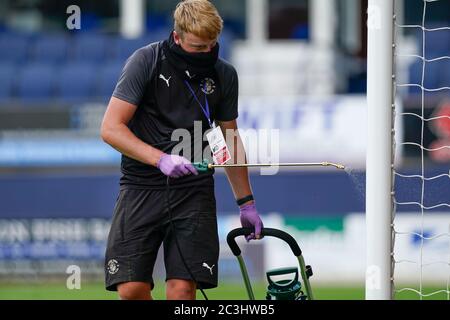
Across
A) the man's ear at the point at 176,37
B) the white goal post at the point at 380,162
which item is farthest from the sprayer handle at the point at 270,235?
the man's ear at the point at 176,37

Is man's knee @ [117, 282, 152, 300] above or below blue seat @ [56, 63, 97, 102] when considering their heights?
below

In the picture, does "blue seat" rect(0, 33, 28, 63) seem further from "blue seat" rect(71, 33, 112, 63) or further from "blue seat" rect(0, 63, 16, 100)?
"blue seat" rect(71, 33, 112, 63)

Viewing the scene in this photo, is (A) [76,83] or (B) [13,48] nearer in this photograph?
(A) [76,83]

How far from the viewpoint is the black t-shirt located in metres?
6.01

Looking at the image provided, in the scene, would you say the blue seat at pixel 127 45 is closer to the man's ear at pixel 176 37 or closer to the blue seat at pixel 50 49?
the blue seat at pixel 50 49

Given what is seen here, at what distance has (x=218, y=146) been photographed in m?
6.04

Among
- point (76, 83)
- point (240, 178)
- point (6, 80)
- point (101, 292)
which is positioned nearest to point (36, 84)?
point (6, 80)

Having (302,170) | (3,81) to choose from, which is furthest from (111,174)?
(3,81)

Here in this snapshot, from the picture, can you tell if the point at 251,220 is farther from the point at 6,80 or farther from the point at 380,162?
the point at 6,80

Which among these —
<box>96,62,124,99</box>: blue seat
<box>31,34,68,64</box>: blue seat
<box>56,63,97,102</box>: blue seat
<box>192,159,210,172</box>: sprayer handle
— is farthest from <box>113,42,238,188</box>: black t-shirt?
<box>31,34,68,64</box>: blue seat

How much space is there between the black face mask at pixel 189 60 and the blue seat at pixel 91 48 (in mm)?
10035

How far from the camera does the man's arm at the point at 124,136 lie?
19.2ft

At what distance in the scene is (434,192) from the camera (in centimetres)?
986

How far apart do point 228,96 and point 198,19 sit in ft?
1.80
